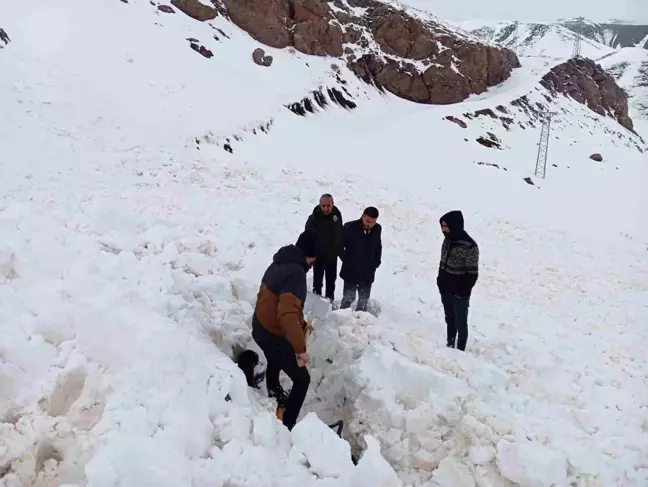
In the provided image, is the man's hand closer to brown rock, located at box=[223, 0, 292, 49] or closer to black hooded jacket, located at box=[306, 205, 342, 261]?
black hooded jacket, located at box=[306, 205, 342, 261]

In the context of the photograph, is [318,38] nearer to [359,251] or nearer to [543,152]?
[543,152]

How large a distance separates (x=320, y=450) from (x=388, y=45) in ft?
118

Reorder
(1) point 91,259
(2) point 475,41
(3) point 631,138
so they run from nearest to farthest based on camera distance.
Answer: (1) point 91,259 → (2) point 475,41 → (3) point 631,138

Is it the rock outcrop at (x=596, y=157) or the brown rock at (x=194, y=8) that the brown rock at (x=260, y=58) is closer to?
the brown rock at (x=194, y=8)

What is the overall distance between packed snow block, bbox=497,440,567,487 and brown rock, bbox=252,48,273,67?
83.9 feet

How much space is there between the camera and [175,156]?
11.7m

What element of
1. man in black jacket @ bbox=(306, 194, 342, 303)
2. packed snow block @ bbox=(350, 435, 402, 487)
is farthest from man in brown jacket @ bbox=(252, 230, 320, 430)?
man in black jacket @ bbox=(306, 194, 342, 303)

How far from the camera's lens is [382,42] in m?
35.7

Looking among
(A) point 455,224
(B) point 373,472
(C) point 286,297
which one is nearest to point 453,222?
(A) point 455,224

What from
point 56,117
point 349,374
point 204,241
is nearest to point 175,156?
point 56,117

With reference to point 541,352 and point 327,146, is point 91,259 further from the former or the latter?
point 327,146

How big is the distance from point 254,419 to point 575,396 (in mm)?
3992

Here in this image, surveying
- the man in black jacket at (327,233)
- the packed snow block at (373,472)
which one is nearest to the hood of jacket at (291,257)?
the packed snow block at (373,472)

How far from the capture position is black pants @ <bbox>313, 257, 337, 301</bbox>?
696 cm
